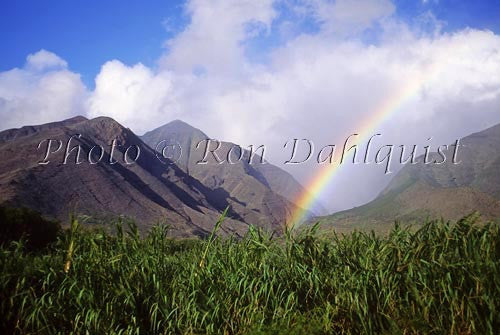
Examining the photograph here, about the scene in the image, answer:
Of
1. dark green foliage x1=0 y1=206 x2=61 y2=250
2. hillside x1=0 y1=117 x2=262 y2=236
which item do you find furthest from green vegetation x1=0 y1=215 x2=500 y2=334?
hillside x1=0 y1=117 x2=262 y2=236

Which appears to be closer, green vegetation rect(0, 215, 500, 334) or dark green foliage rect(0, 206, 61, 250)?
green vegetation rect(0, 215, 500, 334)

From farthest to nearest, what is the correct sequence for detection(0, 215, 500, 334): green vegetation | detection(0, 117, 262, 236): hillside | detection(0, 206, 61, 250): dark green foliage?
detection(0, 117, 262, 236): hillside
detection(0, 206, 61, 250): dark green foliage
detection(0, 215, 500, 334): green vegetation

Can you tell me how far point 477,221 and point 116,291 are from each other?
6.55m

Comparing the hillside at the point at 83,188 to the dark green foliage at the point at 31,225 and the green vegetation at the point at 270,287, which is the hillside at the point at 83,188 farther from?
the green vegetation at the point at 270,287

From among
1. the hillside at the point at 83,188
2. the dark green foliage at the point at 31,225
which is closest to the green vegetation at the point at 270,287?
the dark green foliage at the point at 31,225

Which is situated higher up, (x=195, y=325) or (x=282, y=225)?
(x=282, y=225)

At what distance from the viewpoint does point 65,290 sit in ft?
22.9

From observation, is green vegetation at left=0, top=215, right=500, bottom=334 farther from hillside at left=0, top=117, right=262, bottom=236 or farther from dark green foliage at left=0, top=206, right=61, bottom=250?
hillside at left=0, top=117, right=262, bottom=236

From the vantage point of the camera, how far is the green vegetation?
6180 millimetres

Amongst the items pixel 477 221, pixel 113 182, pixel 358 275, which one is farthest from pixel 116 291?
pixel 113 182

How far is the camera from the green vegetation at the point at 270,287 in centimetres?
618

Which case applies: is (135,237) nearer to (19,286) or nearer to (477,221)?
(19,286)

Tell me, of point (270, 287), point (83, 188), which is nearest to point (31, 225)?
point (270, 287)

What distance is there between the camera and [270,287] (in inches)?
272
